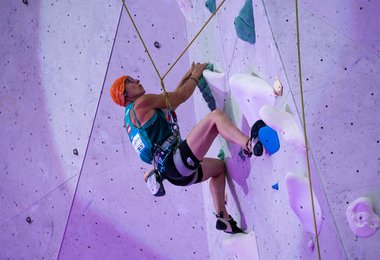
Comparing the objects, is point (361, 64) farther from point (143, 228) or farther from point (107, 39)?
point (143, 228)

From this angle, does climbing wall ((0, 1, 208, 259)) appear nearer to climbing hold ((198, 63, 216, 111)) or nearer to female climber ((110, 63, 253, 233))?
climbing hold ((198, 63, 216, 111))

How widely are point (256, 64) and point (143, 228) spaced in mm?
1414

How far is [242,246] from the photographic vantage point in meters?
2.64

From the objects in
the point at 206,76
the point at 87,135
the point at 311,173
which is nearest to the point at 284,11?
the point at 311,173

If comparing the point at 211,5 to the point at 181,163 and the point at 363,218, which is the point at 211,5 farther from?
the point at 363,218

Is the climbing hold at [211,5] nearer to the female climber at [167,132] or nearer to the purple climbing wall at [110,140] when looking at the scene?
the purple climbing wall at [110,140]

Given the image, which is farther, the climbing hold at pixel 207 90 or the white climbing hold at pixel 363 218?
the climbing hold at pixel 207 90

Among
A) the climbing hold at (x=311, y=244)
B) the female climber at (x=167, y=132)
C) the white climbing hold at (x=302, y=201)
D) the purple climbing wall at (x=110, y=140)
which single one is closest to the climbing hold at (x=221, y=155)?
the purple climbing wall at (x=110, y=140)

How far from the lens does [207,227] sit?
3.19m

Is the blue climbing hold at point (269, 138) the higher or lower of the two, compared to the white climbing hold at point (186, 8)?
lower

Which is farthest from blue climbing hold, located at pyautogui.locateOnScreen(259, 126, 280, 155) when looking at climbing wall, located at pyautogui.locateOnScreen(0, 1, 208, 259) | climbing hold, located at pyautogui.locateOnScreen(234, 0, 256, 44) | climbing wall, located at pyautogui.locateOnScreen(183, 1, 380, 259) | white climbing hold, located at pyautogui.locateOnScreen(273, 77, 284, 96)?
climbing wall, located at pyautogui.locateOnScreen(0, 1, 208, 259)

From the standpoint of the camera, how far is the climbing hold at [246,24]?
219cm

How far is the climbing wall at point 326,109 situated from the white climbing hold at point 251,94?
0.03 m

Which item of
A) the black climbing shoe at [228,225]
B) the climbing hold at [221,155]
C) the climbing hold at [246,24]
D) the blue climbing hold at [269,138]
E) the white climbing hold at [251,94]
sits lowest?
the black climbing shoe at [228,225]
